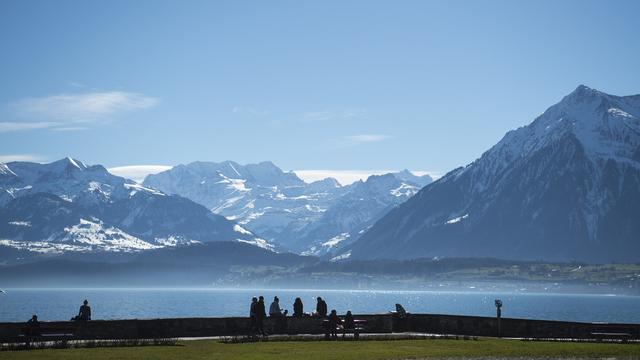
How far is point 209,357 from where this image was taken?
40.6m

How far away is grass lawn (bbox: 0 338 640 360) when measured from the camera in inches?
1626

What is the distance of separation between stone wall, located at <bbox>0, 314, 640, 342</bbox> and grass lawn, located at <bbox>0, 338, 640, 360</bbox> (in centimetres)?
393

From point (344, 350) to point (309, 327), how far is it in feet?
40.1

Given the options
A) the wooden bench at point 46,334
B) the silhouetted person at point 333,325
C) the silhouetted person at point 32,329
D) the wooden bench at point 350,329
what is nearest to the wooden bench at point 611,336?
the wooden bench at point 350,329

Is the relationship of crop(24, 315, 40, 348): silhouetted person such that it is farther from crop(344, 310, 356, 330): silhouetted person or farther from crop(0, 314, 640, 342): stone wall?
crop(344, 310, 356, 330): silhouetted person

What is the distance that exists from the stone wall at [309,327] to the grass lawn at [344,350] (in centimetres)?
393

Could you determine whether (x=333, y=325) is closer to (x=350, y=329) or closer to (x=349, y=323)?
(x=350, y=329)

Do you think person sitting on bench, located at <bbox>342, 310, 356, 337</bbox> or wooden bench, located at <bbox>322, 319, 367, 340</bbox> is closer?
wooden bench, located at <bbox>322, 319, 367, 340</bbox>

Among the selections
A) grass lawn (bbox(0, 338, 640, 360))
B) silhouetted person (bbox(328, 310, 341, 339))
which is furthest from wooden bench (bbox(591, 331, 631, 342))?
silhouetted person (bbox(328, 310, 341, 339))

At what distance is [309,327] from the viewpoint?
57.1 m

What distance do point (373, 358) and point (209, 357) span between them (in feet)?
22.6

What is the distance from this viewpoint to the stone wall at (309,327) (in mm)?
51812

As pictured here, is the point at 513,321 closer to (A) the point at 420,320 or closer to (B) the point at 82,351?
(A) the point at 420,320

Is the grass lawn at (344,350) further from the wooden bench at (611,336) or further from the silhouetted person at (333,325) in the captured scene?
the silhouetted person at (333,325)
